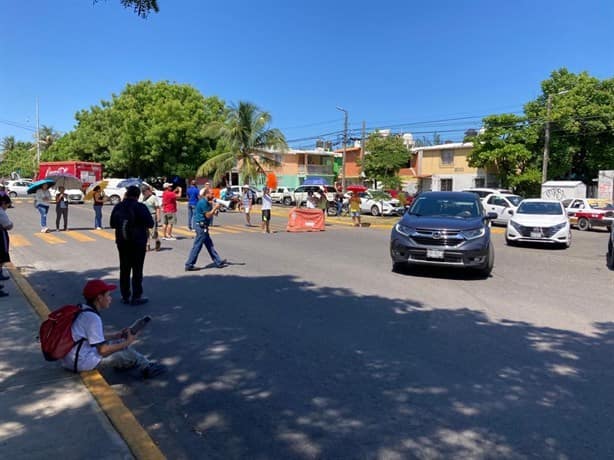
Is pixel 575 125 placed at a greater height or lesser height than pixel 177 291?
greater

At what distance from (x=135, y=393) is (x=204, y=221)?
19.3ft

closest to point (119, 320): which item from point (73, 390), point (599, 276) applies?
point (73, 390)

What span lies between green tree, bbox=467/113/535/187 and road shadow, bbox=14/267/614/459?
32.6 meters

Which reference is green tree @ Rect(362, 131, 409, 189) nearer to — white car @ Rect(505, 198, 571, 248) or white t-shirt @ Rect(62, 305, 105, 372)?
white car @ Rect(505, 198, 571, 248)

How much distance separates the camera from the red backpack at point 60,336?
4.42 metres

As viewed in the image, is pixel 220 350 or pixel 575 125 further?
pixel 575 125

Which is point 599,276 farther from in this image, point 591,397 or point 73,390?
point 73,390

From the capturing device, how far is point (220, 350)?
17.7ft

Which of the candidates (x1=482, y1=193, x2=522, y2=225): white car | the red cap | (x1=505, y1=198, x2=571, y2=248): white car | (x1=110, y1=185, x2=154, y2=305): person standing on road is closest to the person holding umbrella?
(x1=110, y1=185, x2=154, y2=305): person standing on road

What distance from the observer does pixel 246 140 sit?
125 ft

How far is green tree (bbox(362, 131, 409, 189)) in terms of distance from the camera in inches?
1885

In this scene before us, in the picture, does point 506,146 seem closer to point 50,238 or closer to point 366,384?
point 50,238

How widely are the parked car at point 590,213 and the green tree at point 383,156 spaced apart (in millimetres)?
24620

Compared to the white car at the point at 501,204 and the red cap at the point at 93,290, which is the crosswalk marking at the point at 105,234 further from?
the white car at the point at 501,204
